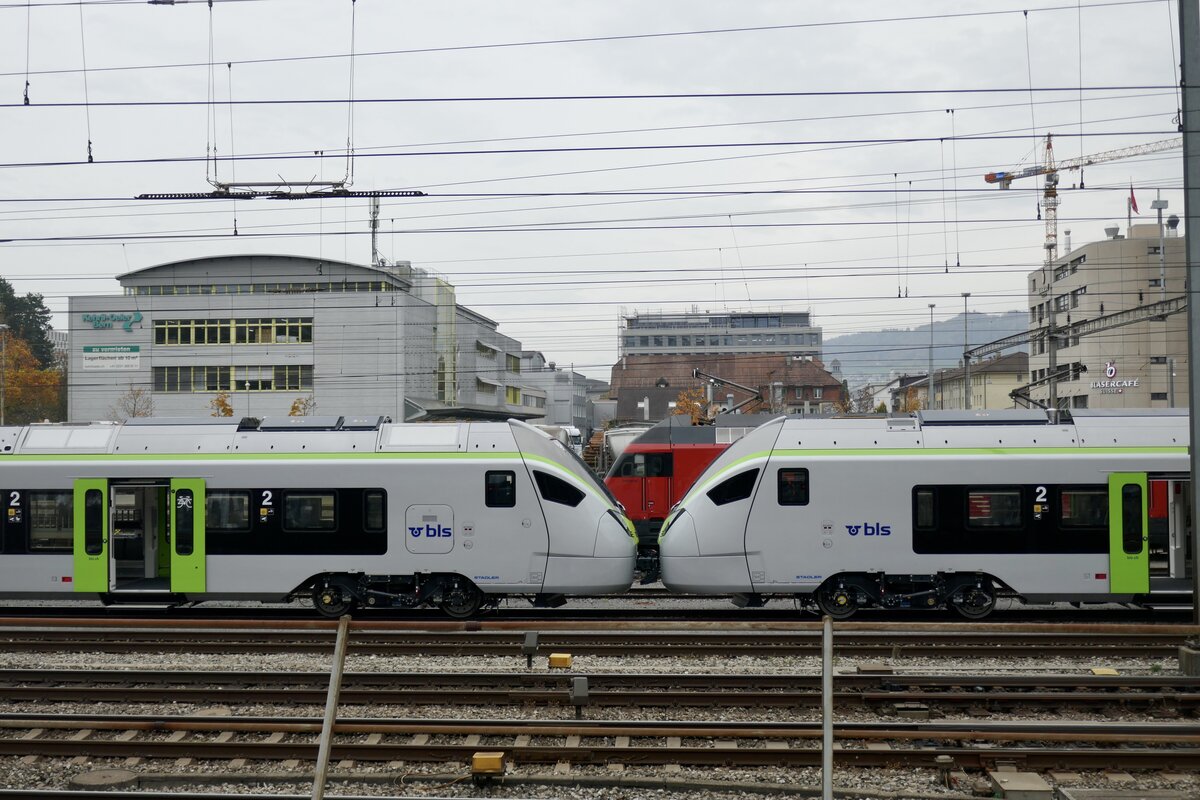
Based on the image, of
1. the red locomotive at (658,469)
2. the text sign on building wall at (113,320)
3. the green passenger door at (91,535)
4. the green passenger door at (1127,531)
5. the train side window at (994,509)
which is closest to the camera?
the green passenger door at (1127,531)

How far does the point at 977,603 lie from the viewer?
15188mm

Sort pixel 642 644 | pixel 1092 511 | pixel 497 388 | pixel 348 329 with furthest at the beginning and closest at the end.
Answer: pixel 497 388 → pixel 348 329 → pixel 1092 511 → pixel 642 644

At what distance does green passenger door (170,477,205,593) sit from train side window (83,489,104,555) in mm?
1201

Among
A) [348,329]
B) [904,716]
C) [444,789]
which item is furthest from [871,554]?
[348,329]

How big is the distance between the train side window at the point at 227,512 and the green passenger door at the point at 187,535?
11 centimetres

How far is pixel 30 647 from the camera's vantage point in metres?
13.7

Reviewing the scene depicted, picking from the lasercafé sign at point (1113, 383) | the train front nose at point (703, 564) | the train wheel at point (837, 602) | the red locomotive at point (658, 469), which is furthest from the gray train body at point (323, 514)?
the lasercafé sign at point (1113, 383)

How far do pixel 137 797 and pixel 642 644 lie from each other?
688 cm

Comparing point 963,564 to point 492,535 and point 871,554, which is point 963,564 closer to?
point 871,554

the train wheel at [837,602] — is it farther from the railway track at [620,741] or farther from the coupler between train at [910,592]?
the railway track at [620,741]

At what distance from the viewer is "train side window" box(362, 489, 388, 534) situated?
15.5 metres

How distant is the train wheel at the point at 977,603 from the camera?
49.6 feet

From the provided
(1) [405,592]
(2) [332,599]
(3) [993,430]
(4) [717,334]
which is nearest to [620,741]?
(1) [405,592]

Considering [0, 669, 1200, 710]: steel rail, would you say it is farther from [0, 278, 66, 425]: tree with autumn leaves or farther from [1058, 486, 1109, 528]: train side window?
[0, 278, 66, 425]: tree with autumn leaves
